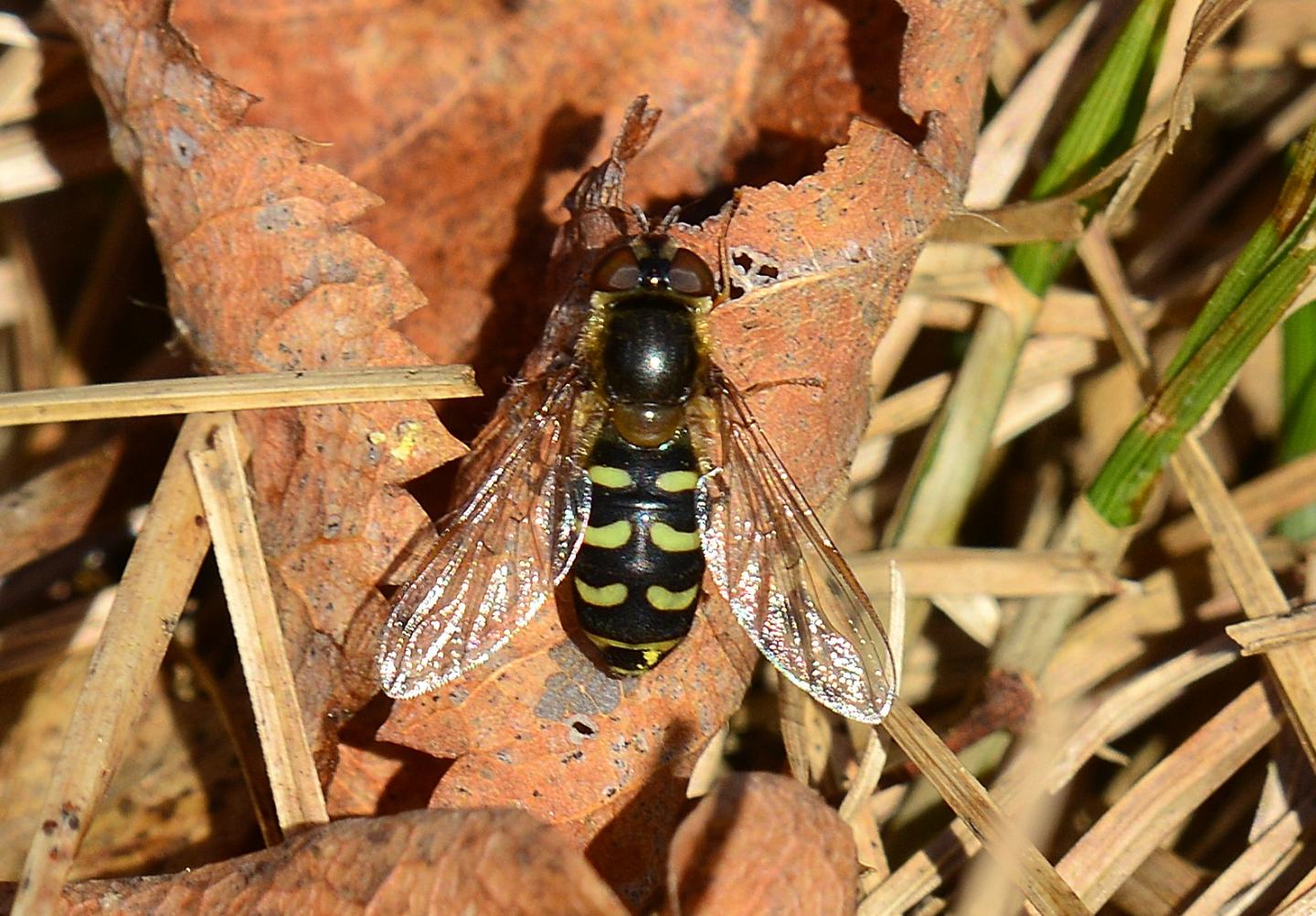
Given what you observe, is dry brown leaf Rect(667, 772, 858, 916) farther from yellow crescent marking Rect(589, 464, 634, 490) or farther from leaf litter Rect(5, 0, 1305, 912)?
yellow crescent marking Rect(589, 464, 634, 490)

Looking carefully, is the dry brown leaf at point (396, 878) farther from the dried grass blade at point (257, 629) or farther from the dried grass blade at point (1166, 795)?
the dried grass blade at point (1166, 795)

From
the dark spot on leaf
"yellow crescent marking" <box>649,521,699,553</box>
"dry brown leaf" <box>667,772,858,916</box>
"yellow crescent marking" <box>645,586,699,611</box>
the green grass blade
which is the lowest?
"dry brown leaf" <box>667,772,858,916</box>

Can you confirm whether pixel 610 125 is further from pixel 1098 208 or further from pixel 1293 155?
pixel 1293 155

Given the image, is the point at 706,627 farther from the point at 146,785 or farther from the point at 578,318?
the point at 146,785

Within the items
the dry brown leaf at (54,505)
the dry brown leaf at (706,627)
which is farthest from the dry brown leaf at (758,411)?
the dry brown leaf at (54,505)

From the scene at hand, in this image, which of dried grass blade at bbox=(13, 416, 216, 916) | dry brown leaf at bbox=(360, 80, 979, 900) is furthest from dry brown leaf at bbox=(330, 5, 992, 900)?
dried grass blade at bbox=(13, 416, 216, 916)

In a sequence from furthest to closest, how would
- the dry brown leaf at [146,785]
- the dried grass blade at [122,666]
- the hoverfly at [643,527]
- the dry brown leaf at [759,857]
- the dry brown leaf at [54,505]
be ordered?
the dry brown leaf at [54,505], the dry brown leaf at [146,785], the hoverfly at [643,527], the dried grass blade at [122,666], the dry brown leaf at [759,857]

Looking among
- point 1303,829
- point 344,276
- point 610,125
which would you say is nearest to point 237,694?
point 344,276

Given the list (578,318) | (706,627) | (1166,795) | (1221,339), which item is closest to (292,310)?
(578,318)
